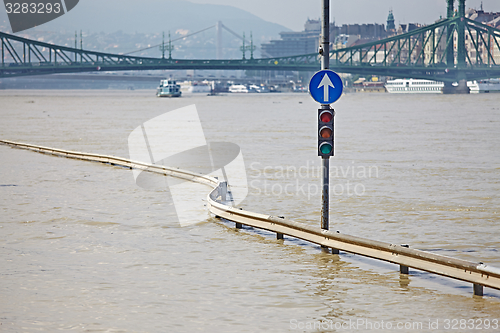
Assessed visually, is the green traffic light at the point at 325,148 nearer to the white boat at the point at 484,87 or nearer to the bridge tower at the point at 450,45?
the bridge tower at the point at 450,45

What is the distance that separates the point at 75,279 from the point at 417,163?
18481 mm

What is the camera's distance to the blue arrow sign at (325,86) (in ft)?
35.2

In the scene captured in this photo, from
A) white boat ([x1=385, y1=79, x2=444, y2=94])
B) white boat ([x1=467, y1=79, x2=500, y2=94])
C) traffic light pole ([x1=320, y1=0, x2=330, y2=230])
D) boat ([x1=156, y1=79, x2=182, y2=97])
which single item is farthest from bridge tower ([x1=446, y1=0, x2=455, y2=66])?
traffic light pole ([x1=320, y1=0, x2=330, y2=230])

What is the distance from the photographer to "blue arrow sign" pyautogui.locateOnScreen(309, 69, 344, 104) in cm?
1073

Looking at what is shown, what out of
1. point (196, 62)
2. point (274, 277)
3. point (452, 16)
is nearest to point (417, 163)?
point (274, 277)

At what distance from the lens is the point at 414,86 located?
183 meters

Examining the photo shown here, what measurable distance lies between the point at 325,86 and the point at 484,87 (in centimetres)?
16088

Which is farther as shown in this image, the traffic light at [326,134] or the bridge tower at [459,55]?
the bridge tower at [459,55]

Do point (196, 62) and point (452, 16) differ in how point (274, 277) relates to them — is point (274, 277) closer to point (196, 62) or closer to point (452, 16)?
point (196, 62)

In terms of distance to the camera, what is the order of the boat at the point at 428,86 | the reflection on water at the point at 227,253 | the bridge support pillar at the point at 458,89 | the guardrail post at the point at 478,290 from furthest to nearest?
the boat at the point at 428,86 < the bridge support pillar at the point at 458,89 < the guardrail post at the point at 478,290 < the reflection on water at the point at 227,253

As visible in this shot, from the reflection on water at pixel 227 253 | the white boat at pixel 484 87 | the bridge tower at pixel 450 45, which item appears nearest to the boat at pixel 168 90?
the bridge tower at pixel 450 45

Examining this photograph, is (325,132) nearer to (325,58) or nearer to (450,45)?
(325,58)

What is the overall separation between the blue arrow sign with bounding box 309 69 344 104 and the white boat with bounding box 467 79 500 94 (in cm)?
15817

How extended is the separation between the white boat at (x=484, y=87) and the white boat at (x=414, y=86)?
985 cm
